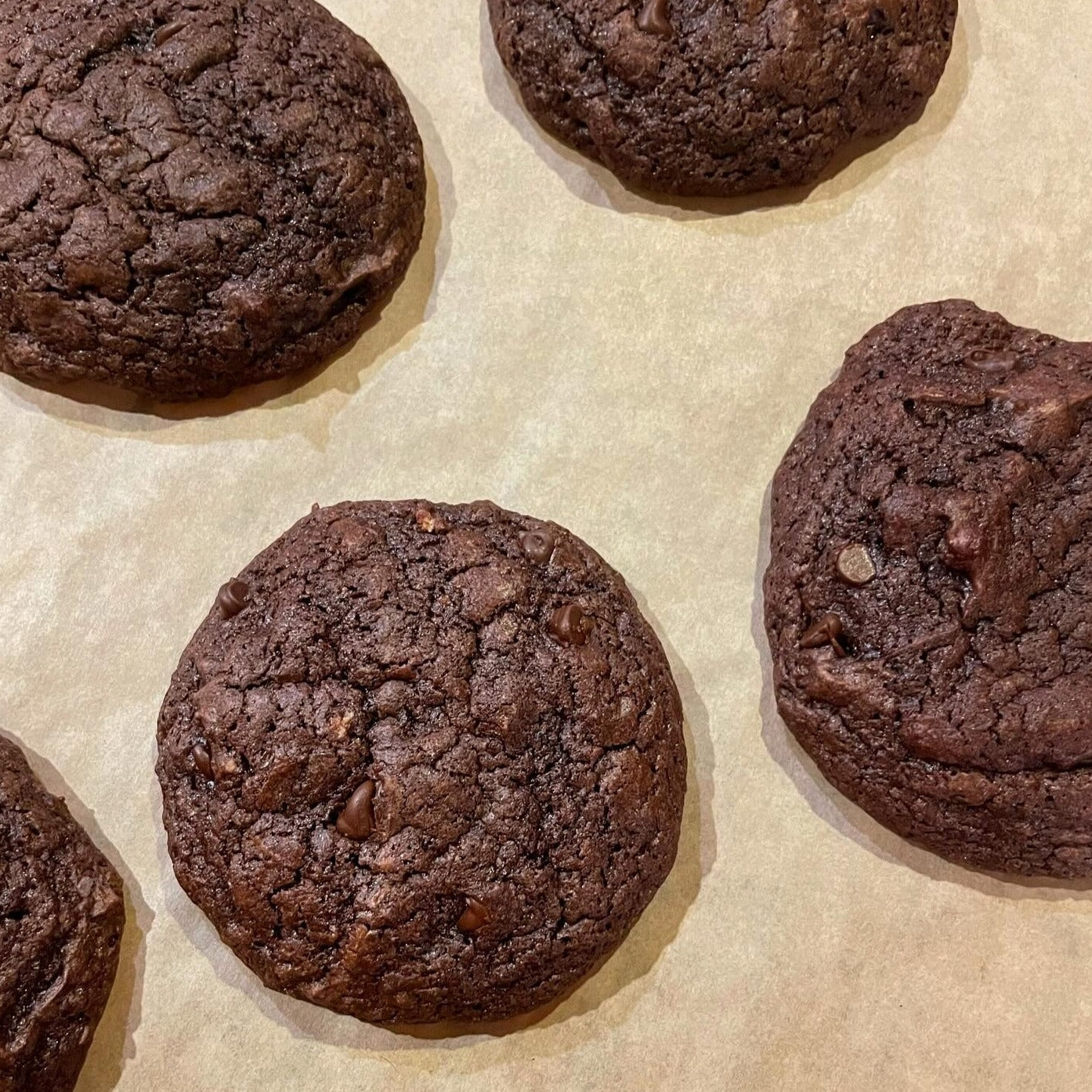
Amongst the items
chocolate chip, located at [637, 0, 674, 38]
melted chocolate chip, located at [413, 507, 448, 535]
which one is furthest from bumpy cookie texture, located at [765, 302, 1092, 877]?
chocolate chip, located at [637, 0, 674, 38]

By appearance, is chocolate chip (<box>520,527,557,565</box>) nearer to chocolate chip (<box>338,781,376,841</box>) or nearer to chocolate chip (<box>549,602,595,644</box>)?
chocolate chip (<box>549,602,595,644</box>)

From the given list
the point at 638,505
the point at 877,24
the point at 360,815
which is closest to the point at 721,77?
the point at 877,24

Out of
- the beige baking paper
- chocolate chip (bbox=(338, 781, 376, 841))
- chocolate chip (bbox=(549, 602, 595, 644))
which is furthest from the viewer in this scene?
the beige baking paper

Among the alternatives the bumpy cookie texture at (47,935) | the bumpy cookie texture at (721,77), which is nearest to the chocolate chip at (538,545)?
the bumpy cookie texture at (721,77)

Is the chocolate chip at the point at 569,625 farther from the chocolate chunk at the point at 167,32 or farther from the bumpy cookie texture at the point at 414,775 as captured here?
the chocolate chunk at the point at 167,32

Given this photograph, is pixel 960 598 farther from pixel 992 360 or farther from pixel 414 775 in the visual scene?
pixel 414 775

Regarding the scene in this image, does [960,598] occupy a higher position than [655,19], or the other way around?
[655,19]
